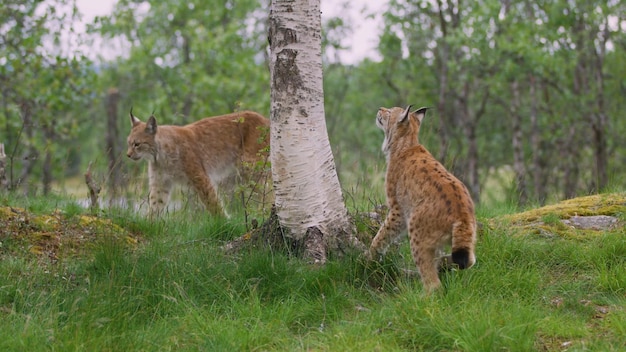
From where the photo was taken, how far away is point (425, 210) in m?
5.54

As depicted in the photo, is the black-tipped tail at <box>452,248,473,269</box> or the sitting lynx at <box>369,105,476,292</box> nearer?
the black-tipped tail at <box>452,248,473,269</box>

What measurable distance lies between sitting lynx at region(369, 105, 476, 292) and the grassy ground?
0.20 meters

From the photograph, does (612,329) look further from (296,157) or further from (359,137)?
(359,137)

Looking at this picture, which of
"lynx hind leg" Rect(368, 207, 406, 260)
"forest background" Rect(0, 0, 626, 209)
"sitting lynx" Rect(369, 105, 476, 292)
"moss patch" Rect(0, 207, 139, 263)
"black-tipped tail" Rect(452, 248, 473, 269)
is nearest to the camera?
"black-tipped tail" Rect(452, 248, 473, 269)

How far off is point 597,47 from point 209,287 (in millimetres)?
17776

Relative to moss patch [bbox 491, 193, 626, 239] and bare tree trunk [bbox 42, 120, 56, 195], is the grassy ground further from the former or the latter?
bare tree trunk [bbox 42, 120, 56, 195]

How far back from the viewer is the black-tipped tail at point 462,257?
4949 millimetres

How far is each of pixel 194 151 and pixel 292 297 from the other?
5.48 m

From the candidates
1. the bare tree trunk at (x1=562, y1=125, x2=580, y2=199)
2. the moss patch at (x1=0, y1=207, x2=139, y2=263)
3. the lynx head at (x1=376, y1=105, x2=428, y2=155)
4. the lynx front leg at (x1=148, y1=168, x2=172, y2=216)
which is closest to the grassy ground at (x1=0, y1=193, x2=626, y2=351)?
the moss patch at (x1=0, y1=207, x2=139, y2=263)

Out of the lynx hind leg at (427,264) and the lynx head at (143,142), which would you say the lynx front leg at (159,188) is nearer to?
the lynx head at (143,142)

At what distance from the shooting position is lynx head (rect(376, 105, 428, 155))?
22.3 feet

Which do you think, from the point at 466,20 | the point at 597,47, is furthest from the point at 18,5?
the point at 597,47

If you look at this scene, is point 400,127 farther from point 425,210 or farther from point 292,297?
point 292,297

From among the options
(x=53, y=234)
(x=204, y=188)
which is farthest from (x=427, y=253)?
(x=204, y=188)
